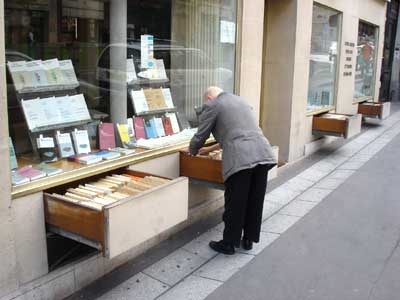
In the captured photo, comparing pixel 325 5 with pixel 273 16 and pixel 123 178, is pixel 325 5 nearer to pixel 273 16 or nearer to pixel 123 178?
pixel 273 16

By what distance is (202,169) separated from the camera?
4711 millimetres

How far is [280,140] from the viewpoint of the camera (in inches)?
294

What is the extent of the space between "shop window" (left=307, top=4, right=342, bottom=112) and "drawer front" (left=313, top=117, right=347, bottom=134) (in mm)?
263

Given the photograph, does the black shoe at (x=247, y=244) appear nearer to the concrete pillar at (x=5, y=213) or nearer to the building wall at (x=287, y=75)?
the concrete pillar at (x=5, y=213)

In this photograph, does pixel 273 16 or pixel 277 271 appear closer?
pixel 277 271

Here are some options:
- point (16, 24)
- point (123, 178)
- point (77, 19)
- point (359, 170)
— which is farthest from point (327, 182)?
point (16, 24)

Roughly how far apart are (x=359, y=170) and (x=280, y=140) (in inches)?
49.5

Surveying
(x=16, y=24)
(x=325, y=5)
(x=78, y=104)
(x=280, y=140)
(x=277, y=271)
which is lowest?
(x=277, y=271)

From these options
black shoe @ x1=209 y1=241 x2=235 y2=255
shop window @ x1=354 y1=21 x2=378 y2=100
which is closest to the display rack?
black shoe @ x1=209 y1=241 x2=235 y2=255

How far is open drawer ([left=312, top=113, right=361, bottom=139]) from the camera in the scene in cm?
802

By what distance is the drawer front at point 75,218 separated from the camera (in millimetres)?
3105

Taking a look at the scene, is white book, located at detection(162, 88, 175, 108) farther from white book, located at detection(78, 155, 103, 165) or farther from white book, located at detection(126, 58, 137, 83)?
white book, located at detection(78, 155, 103, 165)

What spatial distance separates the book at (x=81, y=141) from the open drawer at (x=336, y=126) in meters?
4.91

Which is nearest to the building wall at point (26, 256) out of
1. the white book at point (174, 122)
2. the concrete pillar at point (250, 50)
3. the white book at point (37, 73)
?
the white book at point (37, 73)
